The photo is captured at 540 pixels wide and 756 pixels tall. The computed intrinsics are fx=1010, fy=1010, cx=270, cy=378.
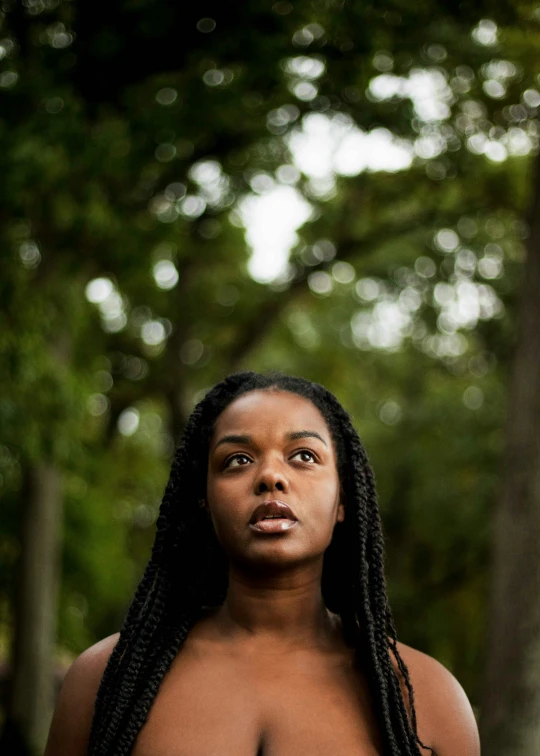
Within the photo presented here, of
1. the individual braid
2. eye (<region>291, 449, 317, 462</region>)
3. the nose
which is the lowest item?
the individual braid

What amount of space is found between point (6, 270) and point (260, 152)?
18.3 ft

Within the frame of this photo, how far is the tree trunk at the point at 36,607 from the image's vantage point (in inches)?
453

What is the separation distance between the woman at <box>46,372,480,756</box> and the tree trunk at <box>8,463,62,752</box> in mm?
8842

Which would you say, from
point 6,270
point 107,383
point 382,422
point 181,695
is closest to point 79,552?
point 107,383

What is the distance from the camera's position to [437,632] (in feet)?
49.9

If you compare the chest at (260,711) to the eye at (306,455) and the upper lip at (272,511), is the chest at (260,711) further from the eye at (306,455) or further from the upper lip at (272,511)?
the eye at (306,455)

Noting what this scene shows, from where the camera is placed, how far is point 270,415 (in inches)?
110

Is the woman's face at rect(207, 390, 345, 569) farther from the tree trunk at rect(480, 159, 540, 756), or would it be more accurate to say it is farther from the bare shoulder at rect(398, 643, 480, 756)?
the tree trunk at rect(480, 159, 540, 756)

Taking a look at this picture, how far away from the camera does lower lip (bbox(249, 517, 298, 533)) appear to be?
261cm

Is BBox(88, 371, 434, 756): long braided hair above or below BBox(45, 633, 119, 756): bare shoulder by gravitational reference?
above

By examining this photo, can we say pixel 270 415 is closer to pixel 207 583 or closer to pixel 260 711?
pixel 207 583

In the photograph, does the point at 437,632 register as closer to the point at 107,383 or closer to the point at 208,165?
the point at 107,383

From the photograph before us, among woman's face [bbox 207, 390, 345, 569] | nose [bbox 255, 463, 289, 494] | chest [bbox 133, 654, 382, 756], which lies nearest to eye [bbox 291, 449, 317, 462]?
woman's face [bbox 207, 390, 345, 569]

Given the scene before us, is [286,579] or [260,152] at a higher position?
[260,152]
